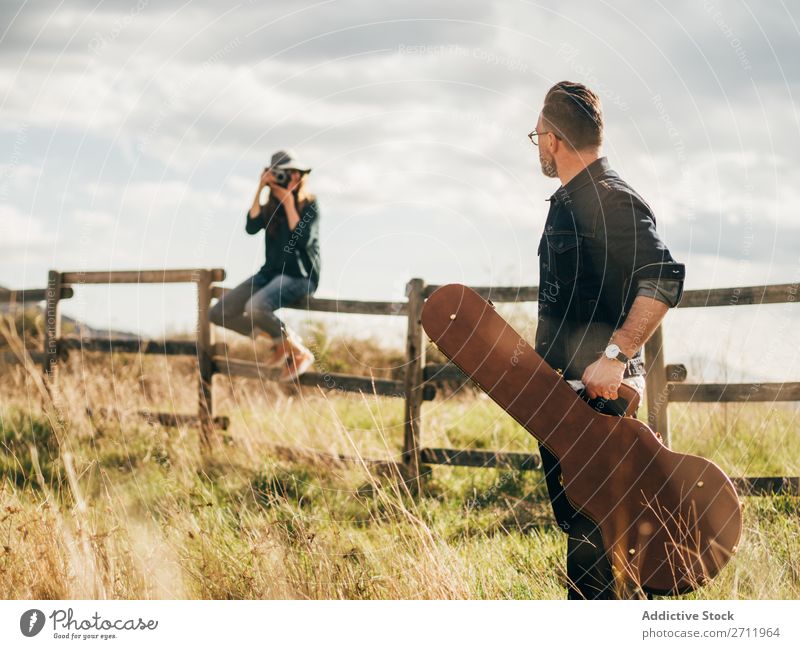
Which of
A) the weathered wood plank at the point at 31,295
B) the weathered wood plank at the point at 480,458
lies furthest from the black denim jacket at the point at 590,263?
the weathered wood plank at the point at 31,295

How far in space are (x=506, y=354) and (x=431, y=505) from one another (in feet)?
8.35

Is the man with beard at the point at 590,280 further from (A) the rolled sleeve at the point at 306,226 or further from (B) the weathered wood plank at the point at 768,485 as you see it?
(A) the rolled sleeve at the point at 306,226

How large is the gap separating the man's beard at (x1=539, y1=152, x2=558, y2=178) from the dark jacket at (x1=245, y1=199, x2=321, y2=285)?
3.18 metres

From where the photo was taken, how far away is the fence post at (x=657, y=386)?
5.26m

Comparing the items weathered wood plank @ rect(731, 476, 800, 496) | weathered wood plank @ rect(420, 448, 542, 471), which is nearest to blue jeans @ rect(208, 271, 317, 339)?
weathered wood plank @ rect(420, 448, 542, 471)

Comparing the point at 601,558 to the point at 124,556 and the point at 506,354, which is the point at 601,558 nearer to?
the point at 506,354

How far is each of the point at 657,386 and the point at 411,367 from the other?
72.2 inches

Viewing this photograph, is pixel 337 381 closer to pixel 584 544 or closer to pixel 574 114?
pixel 584 544

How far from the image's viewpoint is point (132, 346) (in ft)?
27.2

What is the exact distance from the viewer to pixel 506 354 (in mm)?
2859

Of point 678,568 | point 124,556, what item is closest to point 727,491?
point 678,568

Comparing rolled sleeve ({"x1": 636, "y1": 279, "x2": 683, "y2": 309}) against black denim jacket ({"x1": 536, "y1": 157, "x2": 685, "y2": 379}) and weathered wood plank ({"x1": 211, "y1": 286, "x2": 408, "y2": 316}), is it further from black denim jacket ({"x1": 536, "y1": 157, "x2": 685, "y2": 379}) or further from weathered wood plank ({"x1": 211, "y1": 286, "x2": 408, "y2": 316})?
weathered wood plank ({"x1": 211, "y1": 286, "x2": 408, "y2": 316})

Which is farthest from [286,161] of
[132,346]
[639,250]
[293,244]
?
[639,250]

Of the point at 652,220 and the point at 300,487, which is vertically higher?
the point at 652,220
